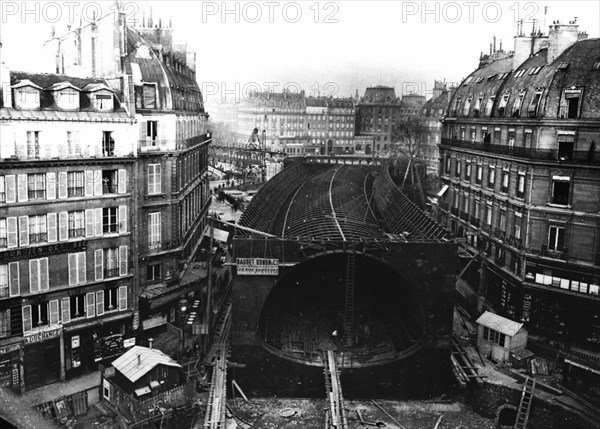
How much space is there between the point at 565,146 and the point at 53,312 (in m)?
34.8

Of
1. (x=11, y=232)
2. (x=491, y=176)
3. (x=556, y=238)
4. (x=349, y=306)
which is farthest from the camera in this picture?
(x=491, y=176)

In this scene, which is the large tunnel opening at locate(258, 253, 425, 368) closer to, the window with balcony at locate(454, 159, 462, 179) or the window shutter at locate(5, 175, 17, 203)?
the window shutter at locate(5, 175, 17, 203)

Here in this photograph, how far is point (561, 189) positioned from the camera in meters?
42.6

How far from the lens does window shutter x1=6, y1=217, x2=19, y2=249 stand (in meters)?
34.2

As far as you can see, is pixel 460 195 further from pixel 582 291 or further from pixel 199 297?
pixel 199 297

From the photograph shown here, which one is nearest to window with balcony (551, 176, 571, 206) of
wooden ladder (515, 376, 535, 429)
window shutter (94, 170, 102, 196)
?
wooden ladder (515, 376, 535, 429)

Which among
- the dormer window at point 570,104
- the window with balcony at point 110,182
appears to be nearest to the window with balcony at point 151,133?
the window with balcony at point 110,182

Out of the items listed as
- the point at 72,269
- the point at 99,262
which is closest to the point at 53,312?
the point at 72,269

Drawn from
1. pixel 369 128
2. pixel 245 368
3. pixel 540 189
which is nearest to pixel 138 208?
pixel 245 368

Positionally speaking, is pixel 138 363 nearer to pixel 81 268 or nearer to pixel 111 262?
pixel 81 268

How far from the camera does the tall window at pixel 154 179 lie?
1698 inches

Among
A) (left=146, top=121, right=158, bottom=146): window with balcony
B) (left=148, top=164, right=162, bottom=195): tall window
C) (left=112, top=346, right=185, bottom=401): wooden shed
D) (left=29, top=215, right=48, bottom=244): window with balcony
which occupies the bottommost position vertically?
(left=112, top=346, right=185, bottom=401): wooden shed

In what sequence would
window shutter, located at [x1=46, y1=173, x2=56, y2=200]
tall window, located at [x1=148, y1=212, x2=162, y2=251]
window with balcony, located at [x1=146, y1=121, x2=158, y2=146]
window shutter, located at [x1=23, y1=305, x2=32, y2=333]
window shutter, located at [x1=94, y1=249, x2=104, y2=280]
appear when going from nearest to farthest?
window shutter, located at [x1=23, y1=305, x2=32, y2=333]
window shutter, located at [x1=46, y1=173, x2=56, y2=200]
window shutter, located at [x1=94, y1=249, x2=104, y2=280]
window with balcony, located at [x1=146, y1=121, x2=158, y2=146]
tall window, located at [x1=148, y1=212, x2=162, y2=251]

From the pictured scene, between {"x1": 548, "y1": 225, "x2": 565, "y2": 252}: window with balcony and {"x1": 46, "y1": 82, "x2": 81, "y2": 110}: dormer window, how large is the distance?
3235 cm
